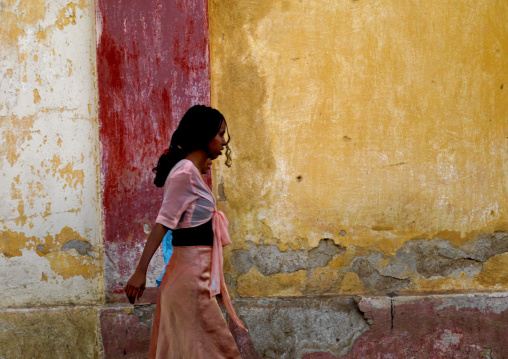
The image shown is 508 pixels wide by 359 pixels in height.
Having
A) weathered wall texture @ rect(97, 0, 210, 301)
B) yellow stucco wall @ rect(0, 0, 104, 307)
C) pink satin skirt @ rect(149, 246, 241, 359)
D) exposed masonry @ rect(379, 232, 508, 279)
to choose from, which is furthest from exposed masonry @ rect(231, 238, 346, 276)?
pink satin skirt @ rect(149, 246, 241, 359)

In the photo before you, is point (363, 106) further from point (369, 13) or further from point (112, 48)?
point (112, 48)

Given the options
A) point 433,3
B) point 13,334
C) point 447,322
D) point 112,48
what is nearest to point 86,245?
point 13,334

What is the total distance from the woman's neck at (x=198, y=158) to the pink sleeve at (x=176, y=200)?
13cm

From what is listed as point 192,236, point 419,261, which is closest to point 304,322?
point 419,261

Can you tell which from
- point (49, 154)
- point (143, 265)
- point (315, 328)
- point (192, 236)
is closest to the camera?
point (143, 265)

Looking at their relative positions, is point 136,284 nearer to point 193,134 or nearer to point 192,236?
point 192,236

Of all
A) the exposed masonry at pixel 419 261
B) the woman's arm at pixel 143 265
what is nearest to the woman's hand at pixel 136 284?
the woman's arm at pixel 143 265

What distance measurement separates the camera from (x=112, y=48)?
413 centimetres

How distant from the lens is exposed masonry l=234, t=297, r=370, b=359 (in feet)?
13.4

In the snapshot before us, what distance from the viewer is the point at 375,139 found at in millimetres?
4172

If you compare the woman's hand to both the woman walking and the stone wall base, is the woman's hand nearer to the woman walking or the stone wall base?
the woman walking

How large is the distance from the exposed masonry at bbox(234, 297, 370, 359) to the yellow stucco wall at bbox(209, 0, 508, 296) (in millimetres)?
114

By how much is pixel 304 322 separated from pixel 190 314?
1.28 metres

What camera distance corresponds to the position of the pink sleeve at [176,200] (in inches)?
117
